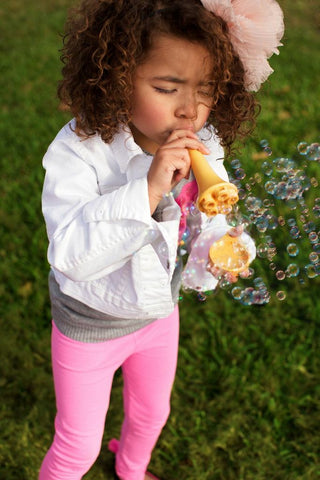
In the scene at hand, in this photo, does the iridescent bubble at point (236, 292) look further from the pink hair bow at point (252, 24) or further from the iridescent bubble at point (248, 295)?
the pink hair bow at point (252, 24)

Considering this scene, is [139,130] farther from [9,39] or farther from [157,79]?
[9,39]

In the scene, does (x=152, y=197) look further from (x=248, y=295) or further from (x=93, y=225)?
(x=248, y=295)

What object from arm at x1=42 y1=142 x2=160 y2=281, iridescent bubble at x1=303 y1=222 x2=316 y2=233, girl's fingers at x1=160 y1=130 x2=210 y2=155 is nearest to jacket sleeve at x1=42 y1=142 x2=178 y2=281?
arm at x1=42 y1=142 x2=160 y2=281

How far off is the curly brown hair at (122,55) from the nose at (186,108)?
0.10 meters

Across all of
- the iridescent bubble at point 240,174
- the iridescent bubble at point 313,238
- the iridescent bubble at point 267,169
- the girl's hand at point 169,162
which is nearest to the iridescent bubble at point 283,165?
the iridescent bubble at point 267,169

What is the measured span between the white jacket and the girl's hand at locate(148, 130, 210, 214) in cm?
3

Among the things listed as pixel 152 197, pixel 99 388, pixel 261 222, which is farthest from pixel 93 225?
pixel 261 222

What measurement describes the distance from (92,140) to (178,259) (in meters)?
0.48

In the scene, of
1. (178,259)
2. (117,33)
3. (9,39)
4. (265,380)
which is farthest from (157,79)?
(9,39)

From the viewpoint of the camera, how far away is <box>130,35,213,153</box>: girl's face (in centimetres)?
150

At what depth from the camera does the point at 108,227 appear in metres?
1.49

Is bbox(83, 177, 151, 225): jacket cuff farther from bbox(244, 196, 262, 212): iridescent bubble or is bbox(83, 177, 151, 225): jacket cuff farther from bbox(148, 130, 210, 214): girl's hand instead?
bbox(244, 196, 262, 212): iridescent bubble

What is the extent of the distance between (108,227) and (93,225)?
0.12 ft

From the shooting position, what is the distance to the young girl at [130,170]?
149 cm
